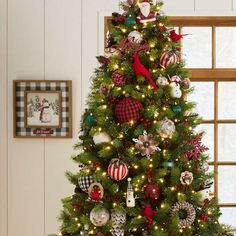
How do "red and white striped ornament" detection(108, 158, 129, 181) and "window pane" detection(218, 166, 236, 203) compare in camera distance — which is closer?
"red and white striped ornament" detection(108, 158, 129, 181)

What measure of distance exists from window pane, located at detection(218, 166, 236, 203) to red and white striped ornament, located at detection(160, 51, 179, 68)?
5.09 ft

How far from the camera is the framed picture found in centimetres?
367

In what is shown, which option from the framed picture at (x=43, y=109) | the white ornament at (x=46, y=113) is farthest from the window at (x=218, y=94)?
the white ornament at (x=46, y=113)

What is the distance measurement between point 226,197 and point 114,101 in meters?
1.70

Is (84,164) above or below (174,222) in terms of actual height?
above

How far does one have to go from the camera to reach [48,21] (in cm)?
368

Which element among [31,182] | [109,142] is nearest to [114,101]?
[109,142]

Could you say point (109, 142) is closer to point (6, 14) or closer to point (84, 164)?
point (84, 164)

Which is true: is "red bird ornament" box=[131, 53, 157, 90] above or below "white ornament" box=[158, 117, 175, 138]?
above

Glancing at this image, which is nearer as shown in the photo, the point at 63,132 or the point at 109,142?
the point at 109,142

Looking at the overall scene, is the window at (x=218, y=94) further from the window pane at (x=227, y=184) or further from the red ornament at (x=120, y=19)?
the red ornament at (x=120, y=19)

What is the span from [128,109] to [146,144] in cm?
19

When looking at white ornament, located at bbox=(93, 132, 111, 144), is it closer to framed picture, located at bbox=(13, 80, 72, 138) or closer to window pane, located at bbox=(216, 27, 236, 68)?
framed picture, located at bbox=(13, 80, 72, 138)

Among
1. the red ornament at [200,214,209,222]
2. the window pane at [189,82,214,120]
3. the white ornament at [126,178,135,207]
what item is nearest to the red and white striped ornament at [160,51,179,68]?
the white ornament at [126,178,135,207]
